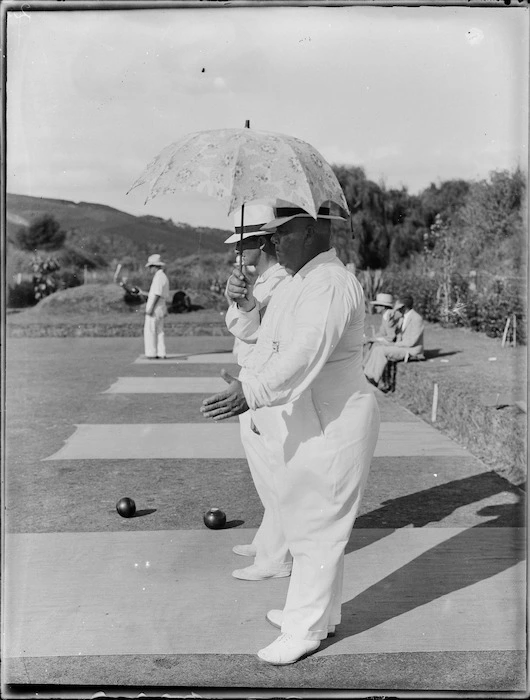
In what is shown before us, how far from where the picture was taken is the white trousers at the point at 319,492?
4.29m

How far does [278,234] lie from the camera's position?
4.49 metres

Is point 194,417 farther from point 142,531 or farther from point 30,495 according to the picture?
point 142,531

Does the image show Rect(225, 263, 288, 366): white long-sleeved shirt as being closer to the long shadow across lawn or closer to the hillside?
the long shadow across lawn

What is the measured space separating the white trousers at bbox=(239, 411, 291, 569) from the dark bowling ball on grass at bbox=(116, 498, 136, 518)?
4.10 feet

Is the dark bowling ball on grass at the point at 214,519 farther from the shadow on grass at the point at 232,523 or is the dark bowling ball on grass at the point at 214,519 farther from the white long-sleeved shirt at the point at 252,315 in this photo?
the white long-sleeved shirt at the point at 252,315

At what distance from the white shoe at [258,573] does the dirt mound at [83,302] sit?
24972mm

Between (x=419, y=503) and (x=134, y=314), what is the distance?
22.7m

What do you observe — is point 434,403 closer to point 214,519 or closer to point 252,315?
point 214,519

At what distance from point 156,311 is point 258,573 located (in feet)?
37.6

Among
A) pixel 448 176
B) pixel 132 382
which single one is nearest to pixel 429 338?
pixel 132 382

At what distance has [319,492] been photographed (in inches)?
170

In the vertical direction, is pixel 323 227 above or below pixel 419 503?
above

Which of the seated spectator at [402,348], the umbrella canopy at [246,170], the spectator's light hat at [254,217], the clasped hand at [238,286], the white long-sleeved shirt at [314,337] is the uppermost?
the umbrella canopy at [246,170]

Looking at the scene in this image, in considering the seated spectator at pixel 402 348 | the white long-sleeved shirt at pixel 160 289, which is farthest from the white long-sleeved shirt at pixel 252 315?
the white long-sleeved shirt at pixel 160 289
